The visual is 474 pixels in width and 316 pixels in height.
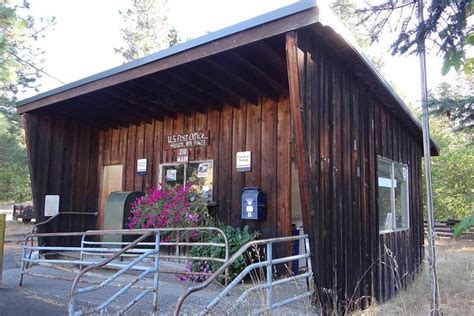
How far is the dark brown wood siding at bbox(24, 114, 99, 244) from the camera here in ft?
27.0

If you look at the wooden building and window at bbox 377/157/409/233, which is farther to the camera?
window at bbox 377/157/409/233

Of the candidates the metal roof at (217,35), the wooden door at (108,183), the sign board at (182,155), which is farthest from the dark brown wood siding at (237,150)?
the metal roof at (217,35)

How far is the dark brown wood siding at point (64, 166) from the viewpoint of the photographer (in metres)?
8.22

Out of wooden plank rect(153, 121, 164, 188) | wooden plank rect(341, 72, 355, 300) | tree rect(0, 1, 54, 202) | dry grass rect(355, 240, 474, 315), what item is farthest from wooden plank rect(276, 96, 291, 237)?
tree rect(0, 1, 54, 202)

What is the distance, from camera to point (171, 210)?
667cm

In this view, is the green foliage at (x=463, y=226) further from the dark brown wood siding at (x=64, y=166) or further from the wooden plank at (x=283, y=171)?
the dark brown wood siding at (x=64, y=166)

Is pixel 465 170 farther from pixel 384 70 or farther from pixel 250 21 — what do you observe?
pixel 250 21

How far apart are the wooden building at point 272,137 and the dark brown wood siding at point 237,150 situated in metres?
0.02

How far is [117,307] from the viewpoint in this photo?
4.80 m

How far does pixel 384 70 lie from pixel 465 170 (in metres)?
10.4

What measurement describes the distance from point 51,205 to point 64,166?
867 millimetres

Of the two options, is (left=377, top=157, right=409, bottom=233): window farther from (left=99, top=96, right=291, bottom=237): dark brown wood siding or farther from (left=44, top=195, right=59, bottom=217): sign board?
(left=44, top=195, right=59, bottom=217): sign board

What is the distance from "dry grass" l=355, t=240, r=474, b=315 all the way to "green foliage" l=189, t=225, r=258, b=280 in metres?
1.74

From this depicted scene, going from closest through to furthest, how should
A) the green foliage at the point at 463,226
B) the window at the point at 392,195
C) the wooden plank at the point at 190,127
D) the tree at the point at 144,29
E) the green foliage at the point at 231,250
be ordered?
the green foliage at the point at 463,226
the green foliage at the point at 231,250
the window at the point at 392,195
the wooden plank at the point at 190,127
the tree at the point at 144,29
